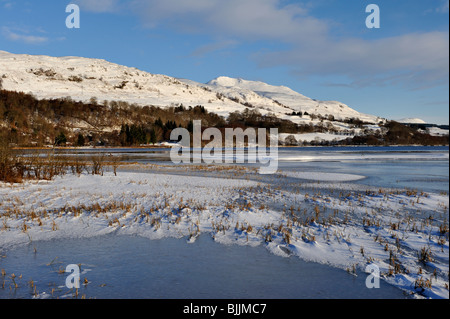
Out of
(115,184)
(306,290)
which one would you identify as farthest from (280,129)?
(306,290)

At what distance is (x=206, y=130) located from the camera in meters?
160

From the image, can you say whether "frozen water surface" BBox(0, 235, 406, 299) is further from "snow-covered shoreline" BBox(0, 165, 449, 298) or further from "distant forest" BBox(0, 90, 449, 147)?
"distant forest" BBox(0, 90, 449, 147)

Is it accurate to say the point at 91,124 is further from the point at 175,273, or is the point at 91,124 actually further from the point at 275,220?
the point at 175,273

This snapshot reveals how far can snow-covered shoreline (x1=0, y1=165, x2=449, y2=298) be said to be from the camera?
342 inches

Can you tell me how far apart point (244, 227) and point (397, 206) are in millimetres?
8623

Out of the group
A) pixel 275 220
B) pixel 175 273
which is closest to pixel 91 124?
pixel 275 220

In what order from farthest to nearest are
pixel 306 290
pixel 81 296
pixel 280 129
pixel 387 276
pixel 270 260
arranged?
pixel 280 129 < pixel 270 260 < pixel 387 276 < pixel 306 290 < pixel 81 296

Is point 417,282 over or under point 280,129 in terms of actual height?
under

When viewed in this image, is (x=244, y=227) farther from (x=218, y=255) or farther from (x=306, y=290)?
(x=306, y=290)

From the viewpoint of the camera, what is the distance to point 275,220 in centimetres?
1247

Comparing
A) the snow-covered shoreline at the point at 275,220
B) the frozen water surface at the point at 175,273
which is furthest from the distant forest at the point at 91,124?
the frozen water surface at the point at 175,273

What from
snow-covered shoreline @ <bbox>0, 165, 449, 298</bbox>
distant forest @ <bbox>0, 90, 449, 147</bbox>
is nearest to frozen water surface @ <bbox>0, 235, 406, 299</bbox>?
snow-covered shoreline @ <bbox>0, 165, 449, 298</bbox>

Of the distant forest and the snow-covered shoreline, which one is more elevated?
the distant forest

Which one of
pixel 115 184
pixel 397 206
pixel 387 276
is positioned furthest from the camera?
pixel 115 184
